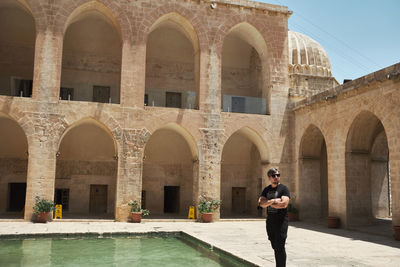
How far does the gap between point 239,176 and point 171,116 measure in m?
5.34

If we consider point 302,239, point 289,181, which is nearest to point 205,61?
point 289,181

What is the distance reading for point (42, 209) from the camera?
13.1m

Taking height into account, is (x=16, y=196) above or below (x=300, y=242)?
above

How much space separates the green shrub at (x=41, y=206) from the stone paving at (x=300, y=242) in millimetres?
500

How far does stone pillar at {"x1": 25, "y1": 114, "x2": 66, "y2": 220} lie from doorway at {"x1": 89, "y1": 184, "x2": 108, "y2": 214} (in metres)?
3.54

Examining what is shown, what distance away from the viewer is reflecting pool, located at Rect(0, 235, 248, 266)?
7.43m

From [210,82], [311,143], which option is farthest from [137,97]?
[311,143]

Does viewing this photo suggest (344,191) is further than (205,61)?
No

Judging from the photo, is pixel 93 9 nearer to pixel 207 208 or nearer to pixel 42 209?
pixel 42 209

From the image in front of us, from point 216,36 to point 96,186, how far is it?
8165 millimetres

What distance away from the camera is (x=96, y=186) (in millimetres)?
17188

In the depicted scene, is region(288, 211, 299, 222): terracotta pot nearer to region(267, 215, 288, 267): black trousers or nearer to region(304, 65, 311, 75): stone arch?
region(304, 65, 311, 75): stone arch

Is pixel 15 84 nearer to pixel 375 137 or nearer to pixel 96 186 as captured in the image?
pixel 96 186

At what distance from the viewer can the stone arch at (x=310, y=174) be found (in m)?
15.6
